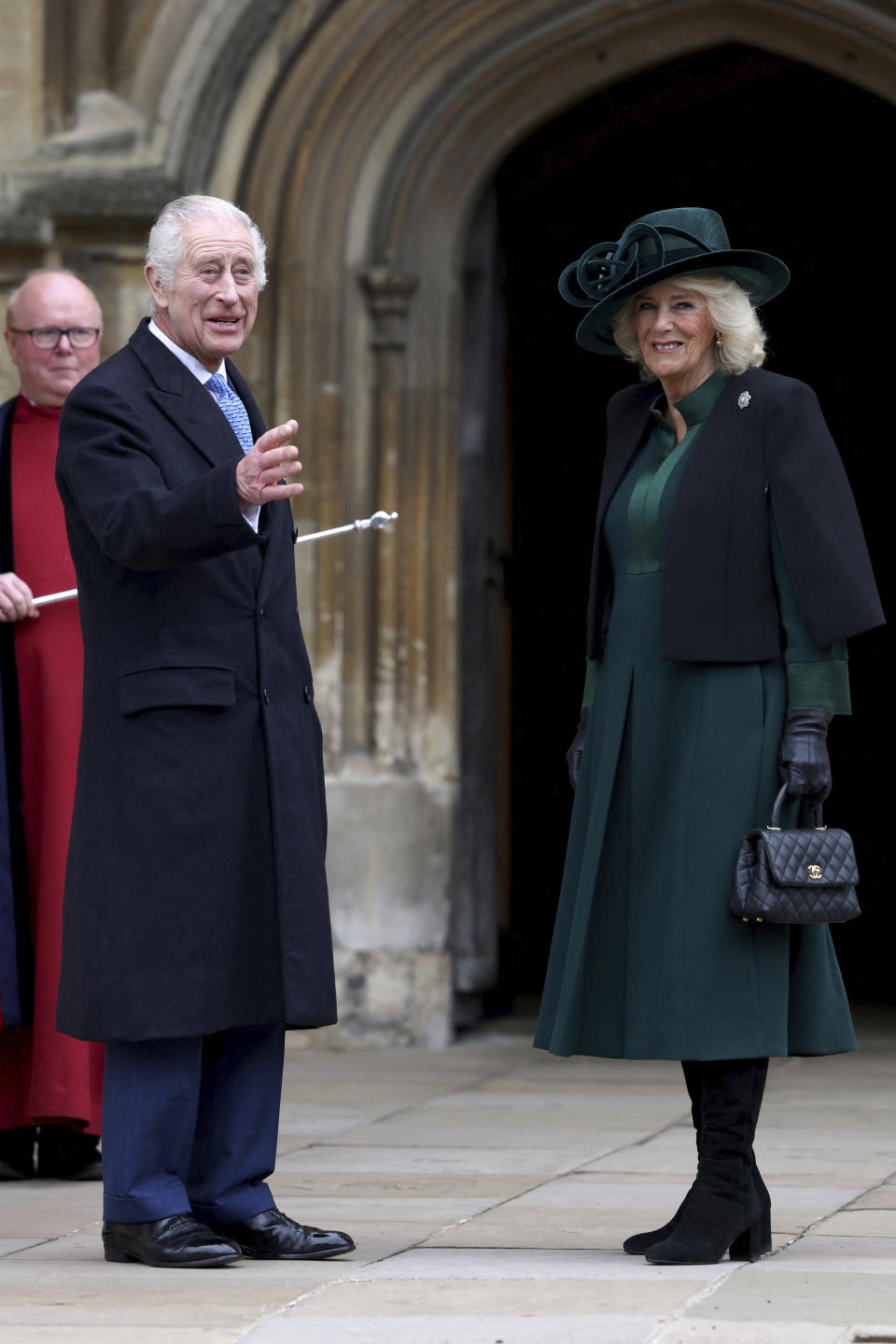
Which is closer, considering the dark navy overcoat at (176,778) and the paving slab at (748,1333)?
the paving slab at (748,1333)

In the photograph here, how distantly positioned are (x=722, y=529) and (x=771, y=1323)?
1281 mm

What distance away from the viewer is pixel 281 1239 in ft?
13.0

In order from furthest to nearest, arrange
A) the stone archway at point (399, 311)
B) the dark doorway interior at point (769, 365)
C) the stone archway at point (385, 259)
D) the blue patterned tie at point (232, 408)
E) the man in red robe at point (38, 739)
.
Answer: the dark doorway interior at point (769, 365) < the stone archway at point (399, 311) < the stone archway at point (385, 259) < the man in red robe at point (38, 739) < the blue patterned tie at point (232, 408)

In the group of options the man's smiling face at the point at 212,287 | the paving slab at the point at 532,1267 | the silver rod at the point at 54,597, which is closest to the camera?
the paving slab at the point at 532,1267

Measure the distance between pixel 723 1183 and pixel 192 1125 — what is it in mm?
855

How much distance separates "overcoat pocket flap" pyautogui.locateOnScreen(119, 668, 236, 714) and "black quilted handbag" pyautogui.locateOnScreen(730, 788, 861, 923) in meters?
0.87

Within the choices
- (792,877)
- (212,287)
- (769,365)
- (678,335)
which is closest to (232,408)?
(212,287)

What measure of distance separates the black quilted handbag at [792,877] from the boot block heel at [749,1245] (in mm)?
491

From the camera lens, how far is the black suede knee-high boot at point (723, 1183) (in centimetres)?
379

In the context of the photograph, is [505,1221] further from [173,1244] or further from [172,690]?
[172,690]

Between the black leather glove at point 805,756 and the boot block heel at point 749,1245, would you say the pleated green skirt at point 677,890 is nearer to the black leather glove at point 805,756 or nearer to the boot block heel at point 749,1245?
the black leather glove at point 805,756

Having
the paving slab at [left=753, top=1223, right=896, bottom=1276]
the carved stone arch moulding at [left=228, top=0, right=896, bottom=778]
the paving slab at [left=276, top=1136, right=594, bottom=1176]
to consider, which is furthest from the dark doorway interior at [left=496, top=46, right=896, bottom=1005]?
the paving slab at [left=753, top=1223, right=896, bottom=1276]

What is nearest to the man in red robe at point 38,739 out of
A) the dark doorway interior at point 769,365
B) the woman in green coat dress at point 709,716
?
the woman in green coat dress at point 709,716

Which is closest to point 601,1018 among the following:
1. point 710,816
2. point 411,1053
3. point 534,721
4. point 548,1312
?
point 710,816
